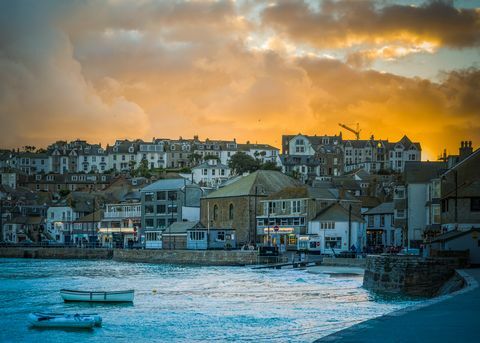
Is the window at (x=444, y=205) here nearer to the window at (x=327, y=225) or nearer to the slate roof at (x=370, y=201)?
the window at (x=327, y=225)

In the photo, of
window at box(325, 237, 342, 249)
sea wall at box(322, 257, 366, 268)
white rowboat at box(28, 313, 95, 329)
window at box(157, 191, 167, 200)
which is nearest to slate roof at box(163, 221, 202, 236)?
window at box(157, 191, 167, 200)

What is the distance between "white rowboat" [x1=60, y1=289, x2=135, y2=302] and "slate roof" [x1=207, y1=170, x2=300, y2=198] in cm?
6087

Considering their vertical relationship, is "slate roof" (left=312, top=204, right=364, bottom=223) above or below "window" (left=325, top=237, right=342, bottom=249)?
above

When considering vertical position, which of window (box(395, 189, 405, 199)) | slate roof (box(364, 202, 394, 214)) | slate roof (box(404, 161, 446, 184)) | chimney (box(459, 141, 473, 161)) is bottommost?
slate roof (box(364, 202, 394, 214))

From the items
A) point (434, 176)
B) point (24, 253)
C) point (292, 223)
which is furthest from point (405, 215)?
point (24, 253)

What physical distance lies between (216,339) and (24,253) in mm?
102626

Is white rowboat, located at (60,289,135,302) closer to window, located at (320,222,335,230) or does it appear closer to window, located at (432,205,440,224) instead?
window, located at (432,205,440,224)

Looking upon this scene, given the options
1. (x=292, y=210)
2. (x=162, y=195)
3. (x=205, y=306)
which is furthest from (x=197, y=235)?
(x=205, y=306)

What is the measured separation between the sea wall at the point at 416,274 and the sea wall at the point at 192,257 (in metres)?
39.7

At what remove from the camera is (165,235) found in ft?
390

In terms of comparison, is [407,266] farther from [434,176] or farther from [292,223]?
[292,223]

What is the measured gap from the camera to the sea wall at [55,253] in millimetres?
125750

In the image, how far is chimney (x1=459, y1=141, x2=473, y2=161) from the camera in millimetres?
80000

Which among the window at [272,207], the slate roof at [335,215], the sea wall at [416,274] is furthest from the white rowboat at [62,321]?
the window at [272,207]
